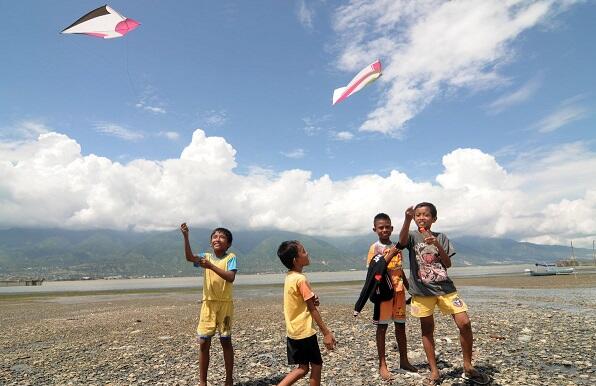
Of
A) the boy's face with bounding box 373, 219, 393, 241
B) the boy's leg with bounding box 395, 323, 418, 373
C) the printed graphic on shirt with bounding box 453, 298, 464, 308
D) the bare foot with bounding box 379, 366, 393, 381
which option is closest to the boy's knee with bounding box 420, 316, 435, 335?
the printed graphic on shirt with bounding box 453, 298, 464, 308

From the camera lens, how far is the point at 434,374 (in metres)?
6.78

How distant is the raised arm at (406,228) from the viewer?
249 inches

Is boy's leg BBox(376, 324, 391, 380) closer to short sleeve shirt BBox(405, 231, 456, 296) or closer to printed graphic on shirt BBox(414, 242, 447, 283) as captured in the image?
short sleeve shirt BBox(405, 231, 456, 296)

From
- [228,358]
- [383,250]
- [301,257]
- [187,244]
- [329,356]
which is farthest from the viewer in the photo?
[329,356]

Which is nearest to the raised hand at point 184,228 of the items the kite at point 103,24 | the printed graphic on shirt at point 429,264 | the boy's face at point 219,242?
the boy's face at point 219,242

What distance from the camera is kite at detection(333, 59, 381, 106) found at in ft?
35.9

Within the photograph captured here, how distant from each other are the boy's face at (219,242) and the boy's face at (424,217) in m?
3.67

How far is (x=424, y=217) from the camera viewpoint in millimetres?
6875

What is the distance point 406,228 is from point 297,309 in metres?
2.44

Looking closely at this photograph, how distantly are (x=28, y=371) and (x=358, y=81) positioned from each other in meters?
12.1

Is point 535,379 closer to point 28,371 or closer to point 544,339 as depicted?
point 544,339

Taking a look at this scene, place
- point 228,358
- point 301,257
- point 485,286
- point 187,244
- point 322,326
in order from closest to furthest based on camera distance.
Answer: point 322,326, point 301,257, point 187,244, point 228,358, point 485,286

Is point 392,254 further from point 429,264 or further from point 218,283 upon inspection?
point 218,283

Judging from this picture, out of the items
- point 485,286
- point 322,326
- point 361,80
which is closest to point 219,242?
point 322,326
